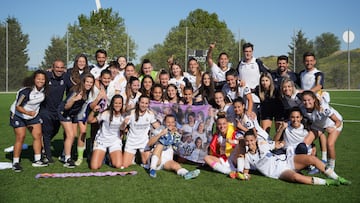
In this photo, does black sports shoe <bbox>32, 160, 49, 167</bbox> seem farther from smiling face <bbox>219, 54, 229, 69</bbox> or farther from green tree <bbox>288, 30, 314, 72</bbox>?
green tree <bbox>288, 30, 314, 72</bbox>

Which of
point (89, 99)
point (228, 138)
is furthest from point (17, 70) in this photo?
point (228, 138)

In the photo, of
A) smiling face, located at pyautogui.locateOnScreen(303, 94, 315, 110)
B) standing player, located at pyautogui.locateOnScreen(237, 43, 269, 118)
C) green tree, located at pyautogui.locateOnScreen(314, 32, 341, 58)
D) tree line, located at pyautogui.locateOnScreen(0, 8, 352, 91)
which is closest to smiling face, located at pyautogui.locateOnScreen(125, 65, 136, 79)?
standing player, located at pyautogui.locateOnScreen(237, 43, 269, 118)

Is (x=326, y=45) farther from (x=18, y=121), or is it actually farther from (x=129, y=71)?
(x=18, y=121)

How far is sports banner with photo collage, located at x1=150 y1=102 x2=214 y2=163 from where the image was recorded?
6453 mm

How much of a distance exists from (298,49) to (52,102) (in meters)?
30.0

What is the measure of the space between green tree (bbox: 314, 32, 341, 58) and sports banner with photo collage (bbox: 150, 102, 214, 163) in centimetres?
6474

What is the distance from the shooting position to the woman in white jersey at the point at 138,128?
6.27m

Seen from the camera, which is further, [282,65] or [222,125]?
[282,65]

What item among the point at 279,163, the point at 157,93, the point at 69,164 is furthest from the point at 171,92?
the point at 279,163

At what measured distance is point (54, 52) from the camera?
95.0 feet

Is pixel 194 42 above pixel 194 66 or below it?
above

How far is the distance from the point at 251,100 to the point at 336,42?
76.2 metres

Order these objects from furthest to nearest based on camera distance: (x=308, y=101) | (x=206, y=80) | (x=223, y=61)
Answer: (x=223, y=61), (x=206, y=80), (x=308, y=101)

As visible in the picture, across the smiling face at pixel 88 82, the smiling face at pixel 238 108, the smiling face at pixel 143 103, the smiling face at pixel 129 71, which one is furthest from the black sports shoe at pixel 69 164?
the smiling face at pixel 238 108
